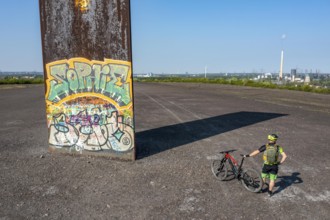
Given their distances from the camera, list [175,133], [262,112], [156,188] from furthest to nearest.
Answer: [262,112] → [175,133] → [156,188]

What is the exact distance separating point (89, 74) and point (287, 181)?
773 centimetres

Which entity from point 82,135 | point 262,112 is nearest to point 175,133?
→ point 82,135

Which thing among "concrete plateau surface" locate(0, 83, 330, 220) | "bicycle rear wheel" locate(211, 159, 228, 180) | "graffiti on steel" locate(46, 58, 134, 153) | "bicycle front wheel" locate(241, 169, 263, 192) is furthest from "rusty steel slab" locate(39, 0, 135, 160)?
"bicycle front wheel" locate(241, 169, 263, 192)

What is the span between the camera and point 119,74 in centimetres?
953

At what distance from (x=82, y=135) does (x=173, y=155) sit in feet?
12.1

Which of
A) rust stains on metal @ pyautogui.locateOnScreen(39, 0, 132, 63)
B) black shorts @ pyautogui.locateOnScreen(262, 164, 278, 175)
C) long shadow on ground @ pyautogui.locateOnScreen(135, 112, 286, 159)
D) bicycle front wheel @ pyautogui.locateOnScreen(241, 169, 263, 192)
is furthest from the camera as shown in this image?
long shadow on ground @ pyautogui.locateOnScreen(135, 112, 286, 159)

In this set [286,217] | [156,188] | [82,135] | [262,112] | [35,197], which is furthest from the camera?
[262,112]

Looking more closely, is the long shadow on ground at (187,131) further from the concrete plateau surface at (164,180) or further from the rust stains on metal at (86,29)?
the rust stains on metal at (86,29)

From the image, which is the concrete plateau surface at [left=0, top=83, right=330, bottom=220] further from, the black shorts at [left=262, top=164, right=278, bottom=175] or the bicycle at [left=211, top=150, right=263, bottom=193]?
the black shorts at [left=262, top=164, right=278, bottom=175]

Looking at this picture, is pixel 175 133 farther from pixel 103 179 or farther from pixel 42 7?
pixel 42 7

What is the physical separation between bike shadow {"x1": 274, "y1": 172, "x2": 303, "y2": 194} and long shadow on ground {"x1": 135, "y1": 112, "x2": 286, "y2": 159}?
4767 millimetres

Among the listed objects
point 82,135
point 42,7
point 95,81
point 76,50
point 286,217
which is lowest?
point 286,217

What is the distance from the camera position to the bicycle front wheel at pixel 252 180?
278 inches

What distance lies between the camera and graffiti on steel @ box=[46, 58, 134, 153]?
31.7ft
